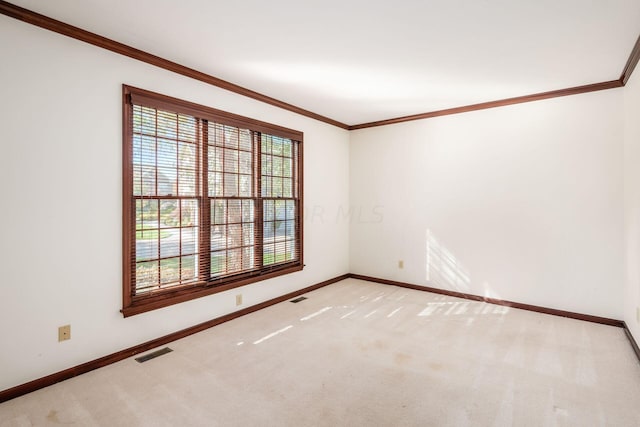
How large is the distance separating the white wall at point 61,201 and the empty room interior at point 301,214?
1cm

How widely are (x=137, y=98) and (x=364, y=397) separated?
3.00 metres

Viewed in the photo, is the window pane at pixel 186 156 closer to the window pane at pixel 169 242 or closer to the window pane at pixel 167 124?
the window pane at pixel 167 124

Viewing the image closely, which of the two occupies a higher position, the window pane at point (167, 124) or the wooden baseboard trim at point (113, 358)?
the window pane at point (167, 124)

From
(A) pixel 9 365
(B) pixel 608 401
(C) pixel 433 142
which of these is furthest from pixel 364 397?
(C) pixel 433 142

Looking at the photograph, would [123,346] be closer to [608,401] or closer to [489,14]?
[608,401]

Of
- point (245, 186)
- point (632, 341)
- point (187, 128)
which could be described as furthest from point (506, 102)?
point (187, 128)

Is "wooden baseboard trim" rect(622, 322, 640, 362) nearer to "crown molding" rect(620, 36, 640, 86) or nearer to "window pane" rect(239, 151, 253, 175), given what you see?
"crown molding" rect(620, 36, 640, 86)

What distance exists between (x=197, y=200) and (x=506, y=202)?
3698 millimetres

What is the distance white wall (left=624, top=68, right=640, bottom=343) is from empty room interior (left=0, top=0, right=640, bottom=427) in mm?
45

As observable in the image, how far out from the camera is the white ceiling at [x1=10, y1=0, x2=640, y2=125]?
7.32 ft

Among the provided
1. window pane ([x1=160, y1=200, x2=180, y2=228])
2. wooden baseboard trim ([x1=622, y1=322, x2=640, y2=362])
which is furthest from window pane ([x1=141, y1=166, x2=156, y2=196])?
wooden baseboard trim ([x1=622, y1=322, x2=640, y2=362])

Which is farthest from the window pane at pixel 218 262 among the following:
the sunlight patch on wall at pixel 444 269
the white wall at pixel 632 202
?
the white wall at pixel 632 202

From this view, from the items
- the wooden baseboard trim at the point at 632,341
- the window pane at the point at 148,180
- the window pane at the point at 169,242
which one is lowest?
the wooden baseboard trim at the point at 632,341

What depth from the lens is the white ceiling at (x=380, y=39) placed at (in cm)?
223
